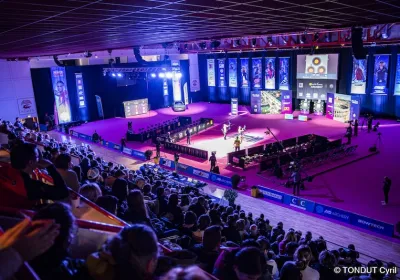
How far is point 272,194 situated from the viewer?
44.5 ft

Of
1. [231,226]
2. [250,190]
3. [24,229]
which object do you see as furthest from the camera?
[250,190]

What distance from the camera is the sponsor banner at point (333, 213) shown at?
1135 centimetres

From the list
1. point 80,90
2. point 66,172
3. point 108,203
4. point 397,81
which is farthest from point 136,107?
point 108,203

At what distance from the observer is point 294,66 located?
107ft

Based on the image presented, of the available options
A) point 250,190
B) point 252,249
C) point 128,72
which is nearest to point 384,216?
point 250,190

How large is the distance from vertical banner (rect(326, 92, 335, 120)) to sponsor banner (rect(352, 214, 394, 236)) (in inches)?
744

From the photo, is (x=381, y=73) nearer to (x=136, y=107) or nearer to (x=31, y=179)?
(x=136, y=107)

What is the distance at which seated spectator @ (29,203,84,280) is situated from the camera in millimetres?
2021

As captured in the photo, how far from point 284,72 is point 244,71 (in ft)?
16.3

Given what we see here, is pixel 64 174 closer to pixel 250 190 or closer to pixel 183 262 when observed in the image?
pixel 183 262

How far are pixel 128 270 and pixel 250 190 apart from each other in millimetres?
13166

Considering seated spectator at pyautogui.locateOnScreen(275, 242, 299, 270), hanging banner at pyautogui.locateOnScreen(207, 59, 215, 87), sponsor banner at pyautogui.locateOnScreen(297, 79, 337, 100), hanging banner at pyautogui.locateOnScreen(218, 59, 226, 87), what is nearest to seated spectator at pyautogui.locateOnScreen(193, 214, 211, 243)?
seated spectator at pyautogui.locateOnScreen(275, 242, 299, 270)

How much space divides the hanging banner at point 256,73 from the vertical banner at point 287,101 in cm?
458

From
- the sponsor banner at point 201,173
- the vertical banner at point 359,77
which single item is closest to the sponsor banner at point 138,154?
the sponsor banner at point 201,173
